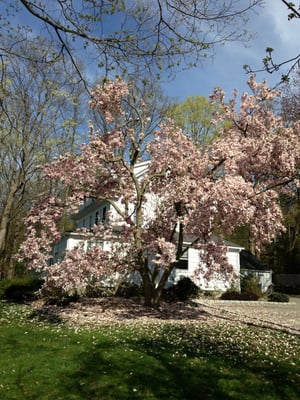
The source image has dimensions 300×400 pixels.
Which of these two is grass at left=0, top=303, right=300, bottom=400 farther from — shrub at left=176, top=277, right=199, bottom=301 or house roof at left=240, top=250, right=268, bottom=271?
house roof at left=240, top=250, right=268, bottom=271

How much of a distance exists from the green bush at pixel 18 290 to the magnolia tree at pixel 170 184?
13.6 feet

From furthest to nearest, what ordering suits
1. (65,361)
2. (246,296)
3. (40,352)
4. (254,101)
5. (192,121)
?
(192,121)
(246,296)
(254,101)
(40,352)
(65,361)

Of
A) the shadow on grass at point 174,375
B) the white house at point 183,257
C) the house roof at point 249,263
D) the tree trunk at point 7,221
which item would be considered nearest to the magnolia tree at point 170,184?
the shadow on grass at point 174,375

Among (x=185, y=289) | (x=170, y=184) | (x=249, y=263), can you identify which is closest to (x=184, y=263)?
(x=185, y=289)

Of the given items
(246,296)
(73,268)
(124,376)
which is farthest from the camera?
(246,296)

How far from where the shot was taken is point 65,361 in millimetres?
6875

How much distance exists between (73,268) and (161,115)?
14.4 meters

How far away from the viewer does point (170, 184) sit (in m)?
13.2

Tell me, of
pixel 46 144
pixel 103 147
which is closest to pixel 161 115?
pixel 46 144

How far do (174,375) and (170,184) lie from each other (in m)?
7.80

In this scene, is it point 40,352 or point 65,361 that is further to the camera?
point 40,352

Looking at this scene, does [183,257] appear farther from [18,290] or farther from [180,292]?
[18,290]

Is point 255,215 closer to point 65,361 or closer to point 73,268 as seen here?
point 73,268

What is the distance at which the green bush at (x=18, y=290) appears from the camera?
671 inches
